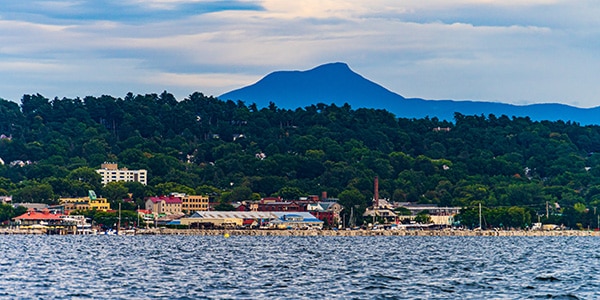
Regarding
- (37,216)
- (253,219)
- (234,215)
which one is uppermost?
(234,215)

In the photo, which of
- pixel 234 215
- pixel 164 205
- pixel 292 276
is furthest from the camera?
pixel 164 205

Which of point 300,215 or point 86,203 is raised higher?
point 86,203

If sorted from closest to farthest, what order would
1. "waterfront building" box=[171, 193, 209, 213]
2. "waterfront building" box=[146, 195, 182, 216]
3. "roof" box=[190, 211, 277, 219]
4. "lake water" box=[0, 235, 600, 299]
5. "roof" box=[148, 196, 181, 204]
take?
"lake water" box=[0, 235, 600, 299], "roof" box=[190, 211, 277, 219], "waterfront building" box=[146, 195, 182, 216], "roof" box=[148, 196, 181, 204], "waterfront building" box=[171, 193, 209, 213]

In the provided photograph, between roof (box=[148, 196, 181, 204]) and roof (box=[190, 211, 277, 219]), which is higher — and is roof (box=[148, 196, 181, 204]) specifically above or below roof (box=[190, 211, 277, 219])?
above

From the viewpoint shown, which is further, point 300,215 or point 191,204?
point 191,204

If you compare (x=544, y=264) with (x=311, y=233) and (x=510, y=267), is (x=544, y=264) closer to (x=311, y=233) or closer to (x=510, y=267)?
(x=510, y=267)

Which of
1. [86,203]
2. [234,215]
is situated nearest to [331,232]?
[234,215]

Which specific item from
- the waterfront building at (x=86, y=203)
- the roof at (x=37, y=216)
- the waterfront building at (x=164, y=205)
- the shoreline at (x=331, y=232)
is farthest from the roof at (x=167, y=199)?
the shoreline at (x=331, y=232)

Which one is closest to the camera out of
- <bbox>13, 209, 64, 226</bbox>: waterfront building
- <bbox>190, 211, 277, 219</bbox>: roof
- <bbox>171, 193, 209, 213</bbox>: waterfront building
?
<bbox>13, 209, 64, 226</bbox>: waterfront building

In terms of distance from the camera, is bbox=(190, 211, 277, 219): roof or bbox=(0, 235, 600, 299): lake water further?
bbox=(190, 211, 277, 219): roof

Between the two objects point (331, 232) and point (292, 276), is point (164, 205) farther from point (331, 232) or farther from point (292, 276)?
point (292, 276)

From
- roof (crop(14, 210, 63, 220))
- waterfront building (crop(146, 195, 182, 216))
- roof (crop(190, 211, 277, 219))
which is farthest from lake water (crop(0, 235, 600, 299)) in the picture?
waterfront building (crop(146, 195, 182, 216))

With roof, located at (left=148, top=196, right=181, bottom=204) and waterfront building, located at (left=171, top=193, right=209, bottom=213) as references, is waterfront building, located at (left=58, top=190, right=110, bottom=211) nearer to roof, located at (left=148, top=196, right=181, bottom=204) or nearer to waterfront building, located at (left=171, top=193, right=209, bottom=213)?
roof, located at (left=148, top=196, right=181, bottom=204)

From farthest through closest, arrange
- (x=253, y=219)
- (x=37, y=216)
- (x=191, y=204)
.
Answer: (x=191, y=204) → (x=253, y=219) → (x=37, y=216)
